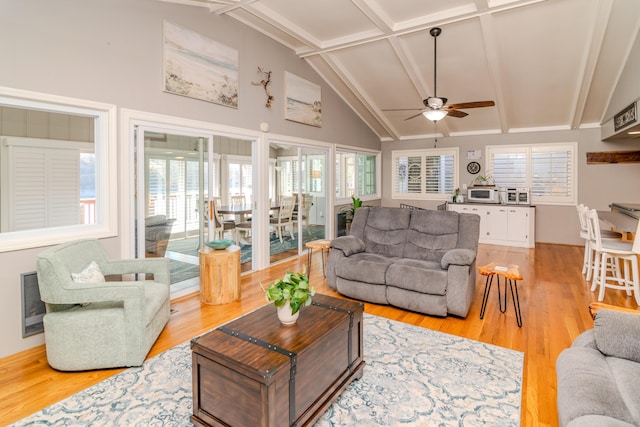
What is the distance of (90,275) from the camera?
2732mm

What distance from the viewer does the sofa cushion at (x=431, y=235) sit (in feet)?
12.9

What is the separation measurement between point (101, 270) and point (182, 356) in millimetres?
1099

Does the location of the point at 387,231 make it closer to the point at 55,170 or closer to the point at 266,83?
the point at 266,83

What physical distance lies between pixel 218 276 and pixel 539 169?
22.6ft

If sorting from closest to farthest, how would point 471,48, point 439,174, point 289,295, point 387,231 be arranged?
1. point 289,295
2. point 387,231
3. point 471,48
4. point 439,174

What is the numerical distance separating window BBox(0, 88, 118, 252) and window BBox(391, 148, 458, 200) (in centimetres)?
682

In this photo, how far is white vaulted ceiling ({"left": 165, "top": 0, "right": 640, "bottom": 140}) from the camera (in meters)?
4.14

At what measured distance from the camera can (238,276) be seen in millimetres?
3967

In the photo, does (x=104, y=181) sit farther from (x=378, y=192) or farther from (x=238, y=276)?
(x=378, y=192)

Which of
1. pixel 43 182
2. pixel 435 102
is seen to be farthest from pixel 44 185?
pixel 435 102

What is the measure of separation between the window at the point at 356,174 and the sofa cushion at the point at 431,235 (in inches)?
124

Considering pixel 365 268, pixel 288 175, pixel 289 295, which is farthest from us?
pixel 288 175

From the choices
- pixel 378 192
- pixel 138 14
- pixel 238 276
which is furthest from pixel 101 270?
pixel 378 192

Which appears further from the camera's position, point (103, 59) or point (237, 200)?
point (237, 200)
